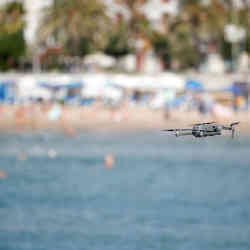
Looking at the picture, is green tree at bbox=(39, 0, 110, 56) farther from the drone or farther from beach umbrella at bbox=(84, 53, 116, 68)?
the drone

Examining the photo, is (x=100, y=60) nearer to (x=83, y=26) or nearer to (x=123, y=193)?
(x=83, y=26)

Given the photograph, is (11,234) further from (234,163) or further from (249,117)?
(249,117)

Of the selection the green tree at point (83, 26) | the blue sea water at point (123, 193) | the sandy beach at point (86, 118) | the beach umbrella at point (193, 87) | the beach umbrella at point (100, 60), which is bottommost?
the blue sea water at point (123, 193)

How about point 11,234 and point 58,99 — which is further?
point 58,99

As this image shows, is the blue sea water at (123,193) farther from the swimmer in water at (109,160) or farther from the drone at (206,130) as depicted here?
the drone at (206,130)

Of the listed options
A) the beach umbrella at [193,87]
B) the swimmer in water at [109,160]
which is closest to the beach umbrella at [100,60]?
the beach umbrella at [193,87]

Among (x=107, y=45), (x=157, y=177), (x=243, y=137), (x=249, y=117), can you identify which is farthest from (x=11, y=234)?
(x=107, y=45)
